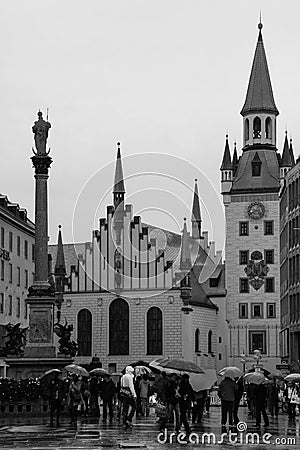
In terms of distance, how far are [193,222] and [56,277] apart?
148 feet

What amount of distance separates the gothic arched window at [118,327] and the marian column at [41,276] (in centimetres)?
5399

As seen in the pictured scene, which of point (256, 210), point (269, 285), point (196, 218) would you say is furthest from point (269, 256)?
point (196, 218)

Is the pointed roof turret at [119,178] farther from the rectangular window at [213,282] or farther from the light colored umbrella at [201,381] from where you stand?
the light colored umbrella at [201,381]

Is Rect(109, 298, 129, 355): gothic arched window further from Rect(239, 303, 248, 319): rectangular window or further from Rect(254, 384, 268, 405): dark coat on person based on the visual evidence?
Rect(254, 384, 268, 405): dark coat on person

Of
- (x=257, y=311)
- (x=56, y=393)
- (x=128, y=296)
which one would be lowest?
(x=56, y=393)

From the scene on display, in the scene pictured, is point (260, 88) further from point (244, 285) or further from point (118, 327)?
point (118, 327)

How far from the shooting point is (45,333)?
42.7 m

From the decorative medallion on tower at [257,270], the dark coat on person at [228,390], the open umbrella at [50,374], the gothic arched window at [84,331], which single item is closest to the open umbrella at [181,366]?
the dark coat on person at [228,390]

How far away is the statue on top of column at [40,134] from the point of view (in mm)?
44094

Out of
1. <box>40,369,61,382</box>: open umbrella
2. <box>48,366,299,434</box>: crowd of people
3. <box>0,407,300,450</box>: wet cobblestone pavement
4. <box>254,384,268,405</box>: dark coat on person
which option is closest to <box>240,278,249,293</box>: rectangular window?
<box>48,366,299,434</box>: crowd of people

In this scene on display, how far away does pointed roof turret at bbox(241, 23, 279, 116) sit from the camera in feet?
377

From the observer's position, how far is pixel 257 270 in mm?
109875

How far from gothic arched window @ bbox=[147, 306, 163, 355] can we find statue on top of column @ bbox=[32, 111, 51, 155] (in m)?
53.9

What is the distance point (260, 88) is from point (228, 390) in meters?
87.8
